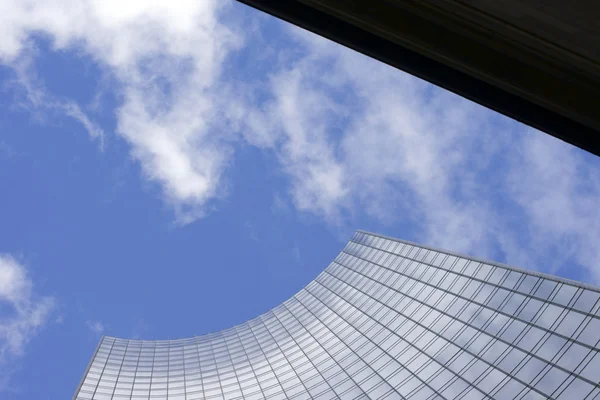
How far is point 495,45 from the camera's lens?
10.9 m

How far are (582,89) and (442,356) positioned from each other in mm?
47630

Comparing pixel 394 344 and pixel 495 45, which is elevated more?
pixel 394 344

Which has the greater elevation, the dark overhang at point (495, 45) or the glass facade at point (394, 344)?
the glass facade at point (394, 344)

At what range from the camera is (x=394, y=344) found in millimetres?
63281

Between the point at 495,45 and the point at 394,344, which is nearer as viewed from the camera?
the point at 495,45

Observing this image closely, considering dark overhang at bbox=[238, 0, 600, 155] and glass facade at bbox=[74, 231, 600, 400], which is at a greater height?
glass facade at bbox=[74, 231, 600, 400]

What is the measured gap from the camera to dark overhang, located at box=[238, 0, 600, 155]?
9.84 m

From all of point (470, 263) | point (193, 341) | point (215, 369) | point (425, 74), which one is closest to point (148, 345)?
point (193, 341)

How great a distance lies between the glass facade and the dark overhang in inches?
1193

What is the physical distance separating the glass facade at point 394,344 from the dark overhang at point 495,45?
30.3 meters

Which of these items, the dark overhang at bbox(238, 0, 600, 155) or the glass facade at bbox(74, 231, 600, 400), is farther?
the glass facade at bbox(74, 231, 600, 400)

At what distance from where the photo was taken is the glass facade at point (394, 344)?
43.5m

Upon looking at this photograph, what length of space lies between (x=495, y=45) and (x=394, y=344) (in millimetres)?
55830

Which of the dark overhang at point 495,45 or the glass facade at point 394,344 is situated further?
the glass facade at point 394,344
